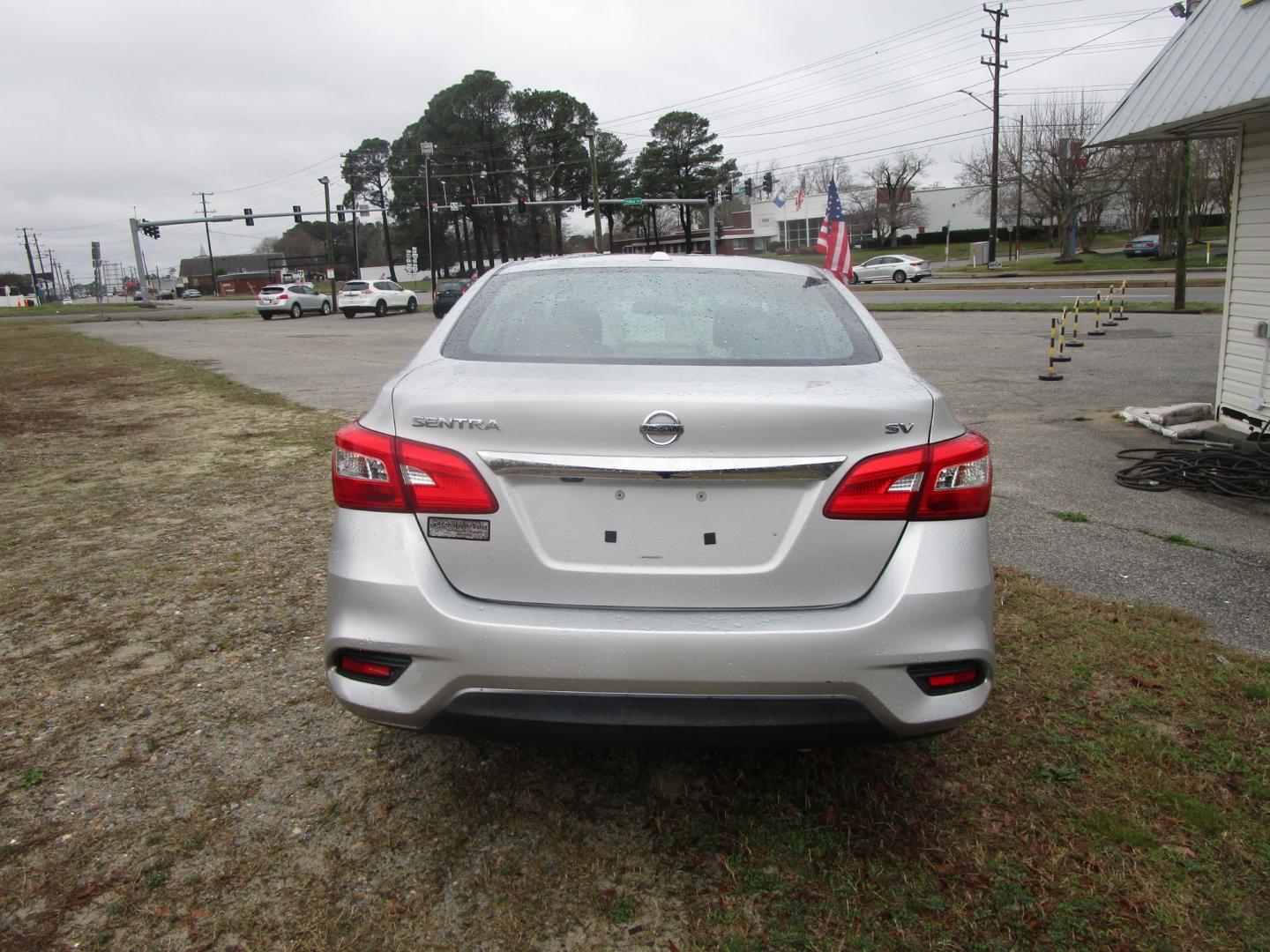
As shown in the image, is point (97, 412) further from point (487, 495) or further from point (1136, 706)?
point (1136, 706)

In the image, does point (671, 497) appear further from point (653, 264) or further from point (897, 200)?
point (897, 200)

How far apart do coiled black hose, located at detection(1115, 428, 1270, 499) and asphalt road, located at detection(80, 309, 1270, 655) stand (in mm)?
144

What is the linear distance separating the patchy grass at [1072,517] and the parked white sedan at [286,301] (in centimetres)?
4245

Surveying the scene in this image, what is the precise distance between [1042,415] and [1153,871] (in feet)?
25.4

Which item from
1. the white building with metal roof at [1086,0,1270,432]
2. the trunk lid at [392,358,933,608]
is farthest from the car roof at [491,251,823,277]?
the white building with metal roof at [1086,0,1270,432]

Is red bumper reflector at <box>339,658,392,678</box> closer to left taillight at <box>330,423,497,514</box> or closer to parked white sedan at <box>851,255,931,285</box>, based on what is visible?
left taillight at <box>330,423,497,514</box>

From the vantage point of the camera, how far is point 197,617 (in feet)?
13.8

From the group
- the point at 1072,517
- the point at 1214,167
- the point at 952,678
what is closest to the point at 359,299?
the point at 1214,167

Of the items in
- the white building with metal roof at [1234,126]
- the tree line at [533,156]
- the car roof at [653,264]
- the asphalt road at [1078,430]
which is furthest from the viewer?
the tree line at [533,156]

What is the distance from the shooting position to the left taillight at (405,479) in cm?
226

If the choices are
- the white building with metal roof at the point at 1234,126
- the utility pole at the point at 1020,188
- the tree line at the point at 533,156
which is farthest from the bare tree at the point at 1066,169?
the white building with metal roof at the point at 1234,126

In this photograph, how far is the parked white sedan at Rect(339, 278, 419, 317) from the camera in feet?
134

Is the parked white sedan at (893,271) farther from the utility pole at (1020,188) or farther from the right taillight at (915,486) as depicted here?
the right taillight at (915,486)

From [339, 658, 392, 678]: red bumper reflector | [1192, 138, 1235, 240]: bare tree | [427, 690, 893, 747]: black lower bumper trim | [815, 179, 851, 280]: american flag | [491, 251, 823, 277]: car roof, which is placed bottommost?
[427, 690, 893, 747]: black lower bumper trim
